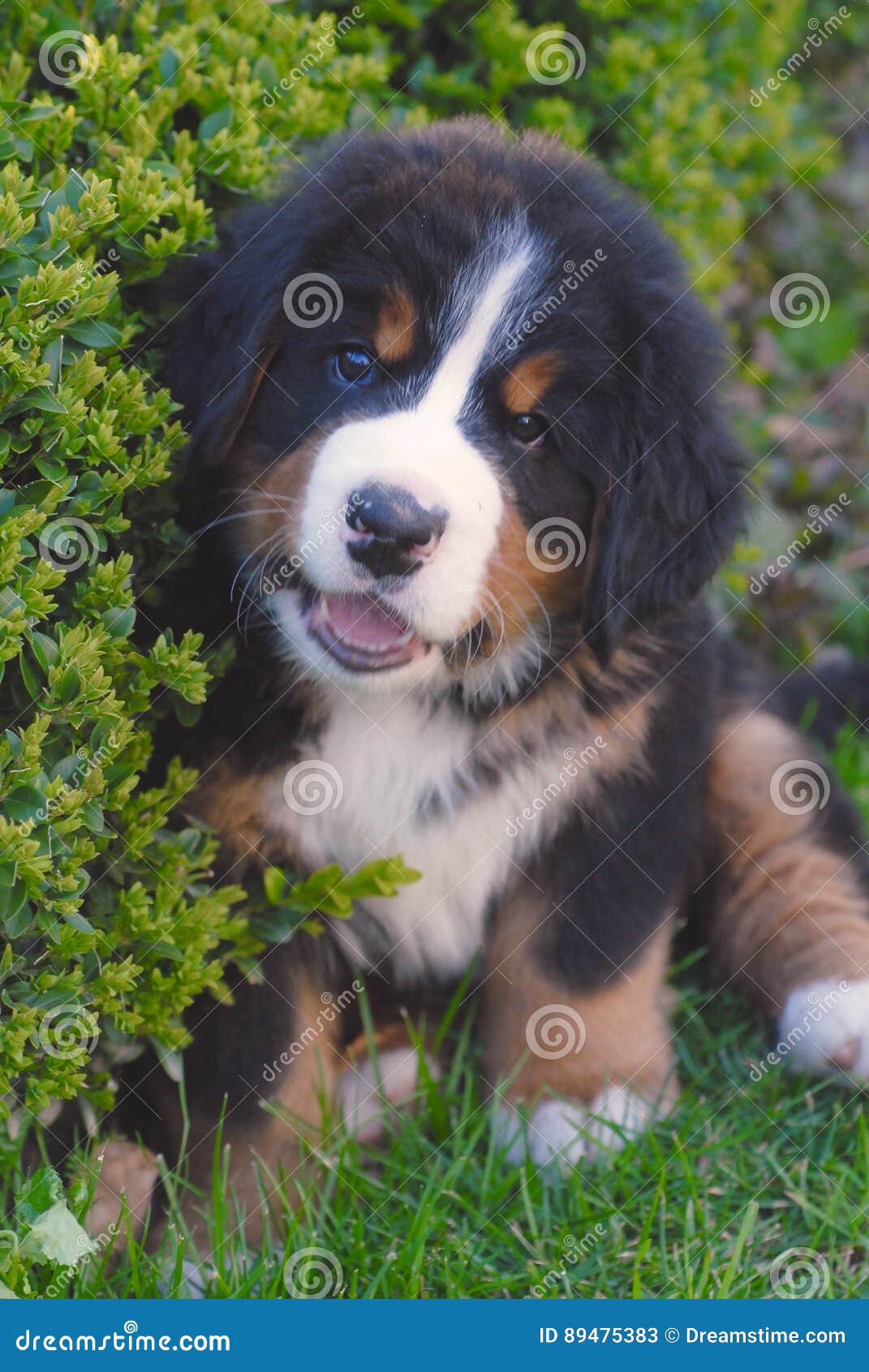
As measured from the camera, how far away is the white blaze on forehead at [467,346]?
7.66ft

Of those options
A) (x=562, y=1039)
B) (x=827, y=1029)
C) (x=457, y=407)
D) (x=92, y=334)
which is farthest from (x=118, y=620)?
(x=827, y=1029)

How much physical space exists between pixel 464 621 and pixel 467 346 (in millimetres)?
429

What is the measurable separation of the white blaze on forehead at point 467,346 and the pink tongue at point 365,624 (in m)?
0.32

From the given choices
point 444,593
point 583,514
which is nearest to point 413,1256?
point 444,593

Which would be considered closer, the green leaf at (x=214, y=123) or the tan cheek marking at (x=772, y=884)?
the green leaf at (x=214, y=123)

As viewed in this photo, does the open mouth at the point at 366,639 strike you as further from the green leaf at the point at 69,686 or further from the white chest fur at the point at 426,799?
the green leaf at the point at 69,686

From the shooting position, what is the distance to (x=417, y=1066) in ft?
9.06

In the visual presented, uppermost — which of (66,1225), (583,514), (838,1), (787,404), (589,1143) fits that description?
(838,1)

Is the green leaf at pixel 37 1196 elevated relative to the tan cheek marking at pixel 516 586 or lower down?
lower down

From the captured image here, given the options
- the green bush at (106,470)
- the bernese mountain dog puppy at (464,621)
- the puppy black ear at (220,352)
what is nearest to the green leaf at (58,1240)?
the green bush at (106,470)

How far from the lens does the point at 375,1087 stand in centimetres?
282

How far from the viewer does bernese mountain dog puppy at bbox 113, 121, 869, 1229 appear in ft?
7.70

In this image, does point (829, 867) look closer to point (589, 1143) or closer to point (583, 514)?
point (589, 1143)

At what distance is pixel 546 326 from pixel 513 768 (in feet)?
2.56
